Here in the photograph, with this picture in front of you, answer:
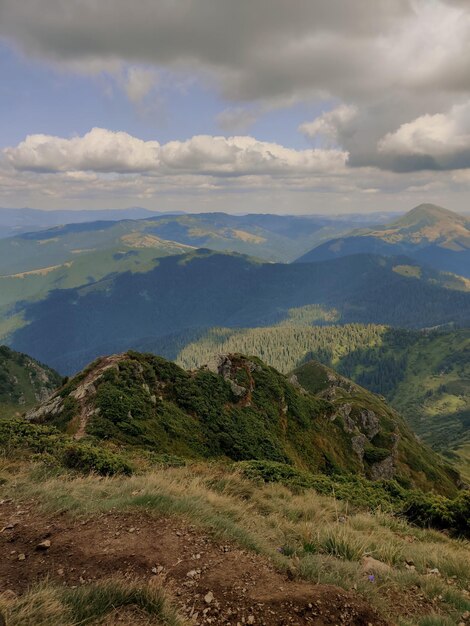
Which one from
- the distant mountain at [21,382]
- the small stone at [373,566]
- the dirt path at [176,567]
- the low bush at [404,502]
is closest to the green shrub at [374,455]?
the low bush at [404,502]

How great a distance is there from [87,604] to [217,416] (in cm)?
4989

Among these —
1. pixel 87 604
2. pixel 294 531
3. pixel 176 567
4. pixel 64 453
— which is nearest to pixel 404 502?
pixel 294 531

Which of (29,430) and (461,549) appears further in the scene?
(29,430)

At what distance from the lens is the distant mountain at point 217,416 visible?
41938 mm

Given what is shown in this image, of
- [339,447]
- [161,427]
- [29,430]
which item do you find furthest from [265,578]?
[339,447]

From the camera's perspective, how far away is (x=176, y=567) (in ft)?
26.8

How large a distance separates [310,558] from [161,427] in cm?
3769

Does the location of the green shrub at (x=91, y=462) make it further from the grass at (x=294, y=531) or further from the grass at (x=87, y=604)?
the grass at (x=87, y=604)

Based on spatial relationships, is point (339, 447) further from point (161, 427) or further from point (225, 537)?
point (225, 537)

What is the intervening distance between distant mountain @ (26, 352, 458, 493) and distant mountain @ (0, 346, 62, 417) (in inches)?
4153

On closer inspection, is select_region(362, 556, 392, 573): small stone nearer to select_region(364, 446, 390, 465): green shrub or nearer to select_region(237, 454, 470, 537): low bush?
select_region(237, 454, 470, 537): low bush

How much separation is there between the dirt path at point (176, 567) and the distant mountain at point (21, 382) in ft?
481

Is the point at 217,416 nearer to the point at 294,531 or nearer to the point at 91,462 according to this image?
the point at 91,462

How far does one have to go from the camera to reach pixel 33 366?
174 meters
